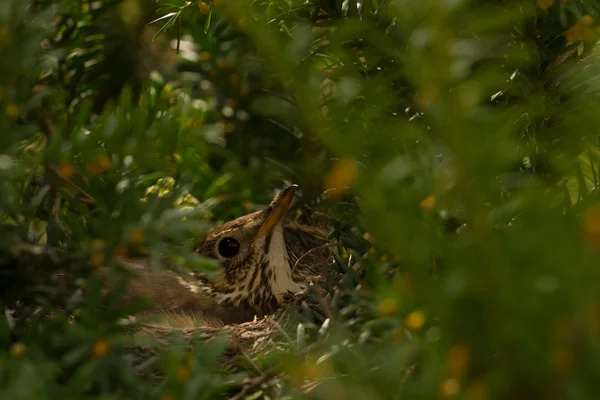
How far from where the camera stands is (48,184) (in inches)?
51.9

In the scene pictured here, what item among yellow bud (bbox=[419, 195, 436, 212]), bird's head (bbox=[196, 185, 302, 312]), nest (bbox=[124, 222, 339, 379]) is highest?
yellow bud (bbox=[419, 195, 436, 212])

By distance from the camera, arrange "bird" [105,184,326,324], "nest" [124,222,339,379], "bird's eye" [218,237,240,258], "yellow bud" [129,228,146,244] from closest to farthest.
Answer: "yellow bud" [129,228,146,244]
"nest" [124,222,339,379]
"bird" [105,184,326,324]
"bird's eye" [218,237,240,258]

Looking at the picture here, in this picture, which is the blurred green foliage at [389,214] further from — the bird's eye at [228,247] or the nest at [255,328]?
the bird's eye at [228,247]

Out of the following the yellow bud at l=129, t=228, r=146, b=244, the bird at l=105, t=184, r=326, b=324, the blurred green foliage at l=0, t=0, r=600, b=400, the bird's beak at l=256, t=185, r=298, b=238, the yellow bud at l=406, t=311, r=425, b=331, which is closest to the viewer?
the blurred green foliage at l=0, t=0, r=600, b=400

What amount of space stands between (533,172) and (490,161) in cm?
Result: 66

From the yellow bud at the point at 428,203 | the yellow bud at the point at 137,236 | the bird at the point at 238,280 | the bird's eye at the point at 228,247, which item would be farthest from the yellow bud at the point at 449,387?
the bird's eye at the point at 228,247

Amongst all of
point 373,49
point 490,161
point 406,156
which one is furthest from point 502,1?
point 490,161

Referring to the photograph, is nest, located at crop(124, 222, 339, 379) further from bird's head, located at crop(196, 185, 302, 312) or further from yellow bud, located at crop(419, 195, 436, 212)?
yellow bud, located at crop(419, 195, 436, 212)

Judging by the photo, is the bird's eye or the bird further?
the bird's eye

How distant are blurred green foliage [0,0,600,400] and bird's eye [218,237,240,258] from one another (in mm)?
612

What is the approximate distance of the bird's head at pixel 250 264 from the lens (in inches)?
88.5

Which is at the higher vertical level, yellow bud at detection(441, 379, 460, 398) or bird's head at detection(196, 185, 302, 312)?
yellow bud at detection(441, 379, 460, 398)

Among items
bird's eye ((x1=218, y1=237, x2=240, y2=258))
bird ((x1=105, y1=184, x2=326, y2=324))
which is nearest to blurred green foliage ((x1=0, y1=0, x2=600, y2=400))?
bird ((x1=105, y1=184, x2=326, y2=324))

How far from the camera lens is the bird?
215 centimetres
